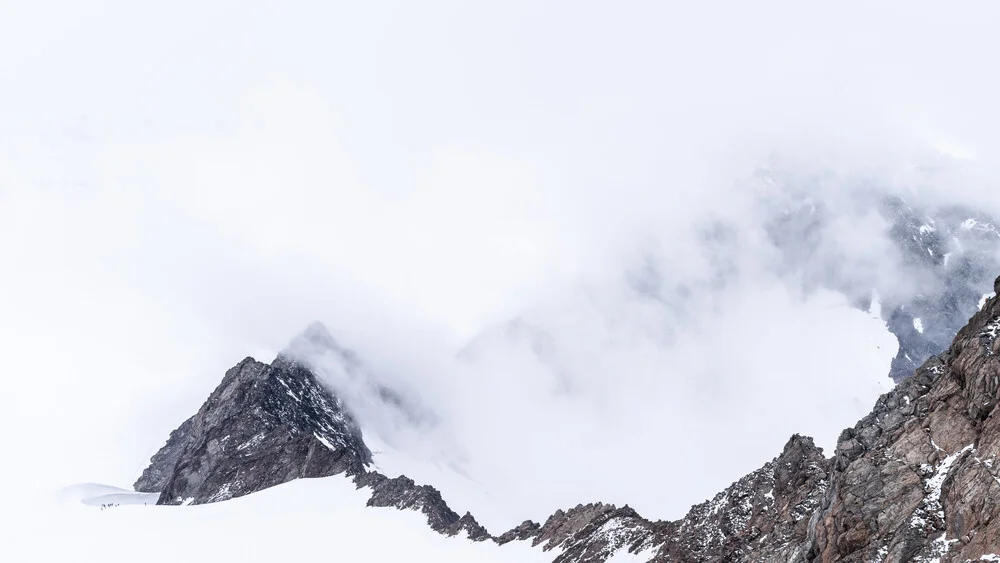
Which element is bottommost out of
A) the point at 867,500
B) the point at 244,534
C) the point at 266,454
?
the point at 867,500

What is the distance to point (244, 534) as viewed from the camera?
8850 cm

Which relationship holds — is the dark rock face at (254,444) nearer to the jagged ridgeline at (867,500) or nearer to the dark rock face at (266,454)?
the dark rock face at (266,454)

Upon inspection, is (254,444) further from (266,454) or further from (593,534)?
(593,534)

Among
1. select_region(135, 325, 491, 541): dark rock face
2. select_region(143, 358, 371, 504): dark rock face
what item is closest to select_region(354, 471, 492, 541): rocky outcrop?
select_region(135, 325, 491, 541): dark rock face

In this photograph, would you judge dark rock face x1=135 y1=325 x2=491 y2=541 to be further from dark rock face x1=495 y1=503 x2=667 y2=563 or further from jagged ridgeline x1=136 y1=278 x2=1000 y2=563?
dark rock face x1=495 y1=503 x2=667 y2=563

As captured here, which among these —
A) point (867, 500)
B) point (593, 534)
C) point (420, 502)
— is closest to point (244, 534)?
point (420, 502)

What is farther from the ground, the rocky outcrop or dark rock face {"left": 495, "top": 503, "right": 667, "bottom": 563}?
the rocky outcrop

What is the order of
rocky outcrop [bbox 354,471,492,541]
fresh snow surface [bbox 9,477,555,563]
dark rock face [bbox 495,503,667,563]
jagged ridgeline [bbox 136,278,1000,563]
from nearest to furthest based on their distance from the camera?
jagged ridgeline [bbox 136,278,1000,563] < dark rock face [bbox 495,503,667,563] < fresh snow surface [bbox 9,477,555,563] < rocky outcrop [bbox 354,471,492,541]

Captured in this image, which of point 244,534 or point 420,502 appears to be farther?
point 420,502

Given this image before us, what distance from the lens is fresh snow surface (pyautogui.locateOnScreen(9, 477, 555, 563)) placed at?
80.3 metres

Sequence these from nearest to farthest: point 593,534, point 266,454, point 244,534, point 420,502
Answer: point 593,534, point 244,534, point 420,502, point 266,454

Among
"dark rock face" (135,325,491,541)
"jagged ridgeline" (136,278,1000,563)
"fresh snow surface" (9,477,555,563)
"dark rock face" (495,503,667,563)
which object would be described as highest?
"dark rock face" (135,325,491,541)

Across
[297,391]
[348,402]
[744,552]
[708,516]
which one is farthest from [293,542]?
[348,402]

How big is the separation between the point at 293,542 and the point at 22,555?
30269 millimetres
